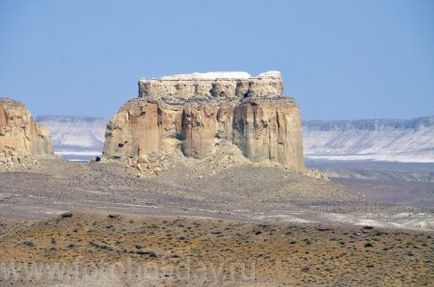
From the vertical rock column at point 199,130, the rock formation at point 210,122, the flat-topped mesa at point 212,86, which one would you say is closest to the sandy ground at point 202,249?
the rock formation at point 210,122

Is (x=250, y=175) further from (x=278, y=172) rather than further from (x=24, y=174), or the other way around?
(x=24, y=174)

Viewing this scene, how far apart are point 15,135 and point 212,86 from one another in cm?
1549

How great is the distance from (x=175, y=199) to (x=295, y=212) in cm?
992

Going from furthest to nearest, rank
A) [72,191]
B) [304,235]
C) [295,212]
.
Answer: [72,191]
[295,212]
[304,235]

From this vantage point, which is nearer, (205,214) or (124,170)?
(205,214)

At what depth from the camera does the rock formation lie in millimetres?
105062

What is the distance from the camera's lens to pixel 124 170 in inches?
4092

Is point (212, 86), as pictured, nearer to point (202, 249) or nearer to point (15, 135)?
point (15, 135)

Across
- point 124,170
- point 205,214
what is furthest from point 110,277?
point 124,170

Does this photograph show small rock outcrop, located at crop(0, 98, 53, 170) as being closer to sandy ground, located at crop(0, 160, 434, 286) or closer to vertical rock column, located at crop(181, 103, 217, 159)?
vertical rock column, located at crop(181, 103, 217, 159)

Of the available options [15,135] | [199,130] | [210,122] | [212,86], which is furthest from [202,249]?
[212,86]

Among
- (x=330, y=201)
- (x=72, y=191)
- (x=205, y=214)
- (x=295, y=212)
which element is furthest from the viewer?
(x=330, y=201)

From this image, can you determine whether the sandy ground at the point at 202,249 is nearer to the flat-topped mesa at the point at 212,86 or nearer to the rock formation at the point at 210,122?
the rock formation at the point at 210,122

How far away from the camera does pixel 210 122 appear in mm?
106062
